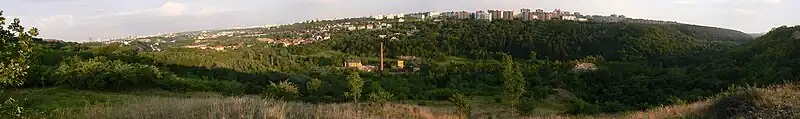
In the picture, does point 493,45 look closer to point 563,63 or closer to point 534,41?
point 534,41

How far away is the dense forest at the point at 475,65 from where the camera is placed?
78.2 ft

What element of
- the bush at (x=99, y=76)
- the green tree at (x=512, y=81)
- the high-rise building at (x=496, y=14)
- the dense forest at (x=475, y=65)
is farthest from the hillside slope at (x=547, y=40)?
the bush at (x=99, y=76)

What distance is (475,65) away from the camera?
2281 inches

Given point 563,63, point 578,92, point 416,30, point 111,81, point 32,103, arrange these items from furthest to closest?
point 416,30
point 563,63
point 578,92
point 111,81
point 32,103

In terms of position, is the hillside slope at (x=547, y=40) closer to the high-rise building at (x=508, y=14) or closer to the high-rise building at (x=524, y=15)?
the high-rise building at (x=524, y=15)

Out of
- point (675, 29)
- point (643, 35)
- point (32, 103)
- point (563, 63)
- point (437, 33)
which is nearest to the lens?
point (32, 103)

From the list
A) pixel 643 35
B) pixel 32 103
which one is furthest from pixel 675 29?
pixel 32 103

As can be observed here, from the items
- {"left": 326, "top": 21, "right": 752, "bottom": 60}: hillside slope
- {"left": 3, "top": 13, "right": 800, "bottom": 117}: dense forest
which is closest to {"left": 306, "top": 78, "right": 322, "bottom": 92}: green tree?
{"left": 3, "top": 13, "right": 800, "bottom": 117}: dense forest

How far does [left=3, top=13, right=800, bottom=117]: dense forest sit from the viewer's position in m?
23.8

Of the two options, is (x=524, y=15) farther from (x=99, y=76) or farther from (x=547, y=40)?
(x=99, y=76)

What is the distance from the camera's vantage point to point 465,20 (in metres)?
84.8

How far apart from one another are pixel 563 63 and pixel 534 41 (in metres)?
11.6

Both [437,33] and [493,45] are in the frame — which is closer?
[493,45]

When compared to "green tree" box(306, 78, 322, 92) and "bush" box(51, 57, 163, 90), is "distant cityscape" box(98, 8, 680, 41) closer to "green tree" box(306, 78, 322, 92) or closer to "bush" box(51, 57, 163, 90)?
"green tree" box(306, 78, 322, 92)
